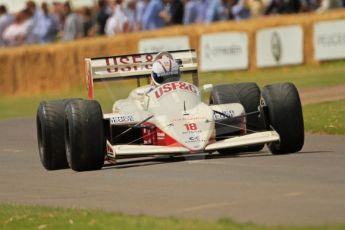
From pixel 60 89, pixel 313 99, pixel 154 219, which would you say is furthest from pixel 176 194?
pixel 60 89

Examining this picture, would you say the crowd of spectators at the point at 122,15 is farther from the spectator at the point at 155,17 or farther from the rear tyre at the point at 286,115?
the rear tyre at the point at 286,115

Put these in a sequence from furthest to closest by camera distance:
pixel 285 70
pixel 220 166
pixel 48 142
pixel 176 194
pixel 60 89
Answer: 1. pixel 60 89
2. pixel 285 70
3. pixel 48 142
4. pixel 220 166
5. pixel 176 194

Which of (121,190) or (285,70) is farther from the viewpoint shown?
(285,70)

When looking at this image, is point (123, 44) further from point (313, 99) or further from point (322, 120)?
point (322, 120)

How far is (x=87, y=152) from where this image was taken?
1622 cm

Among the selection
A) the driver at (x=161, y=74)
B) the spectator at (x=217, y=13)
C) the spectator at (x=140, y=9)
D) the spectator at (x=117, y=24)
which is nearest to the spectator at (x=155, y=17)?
the spectator at (x=140, y=9)

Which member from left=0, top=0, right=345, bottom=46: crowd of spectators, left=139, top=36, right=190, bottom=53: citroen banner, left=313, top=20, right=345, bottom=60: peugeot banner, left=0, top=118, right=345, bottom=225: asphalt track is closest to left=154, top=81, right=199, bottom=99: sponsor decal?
left=0, top=118, right=345, bottom=225: asphalt track

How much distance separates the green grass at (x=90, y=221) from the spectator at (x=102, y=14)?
23.0m

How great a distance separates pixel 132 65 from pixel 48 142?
1940 millimetres

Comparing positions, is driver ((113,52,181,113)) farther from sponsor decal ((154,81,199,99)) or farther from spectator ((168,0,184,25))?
spectator ((168,0,184,25))

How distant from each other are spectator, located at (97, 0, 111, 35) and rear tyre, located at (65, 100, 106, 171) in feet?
65.8

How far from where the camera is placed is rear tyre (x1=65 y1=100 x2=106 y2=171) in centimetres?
1617

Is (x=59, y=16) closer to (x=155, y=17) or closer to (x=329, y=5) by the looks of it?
(x=155, y=17)

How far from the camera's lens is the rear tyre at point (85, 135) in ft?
53.1
